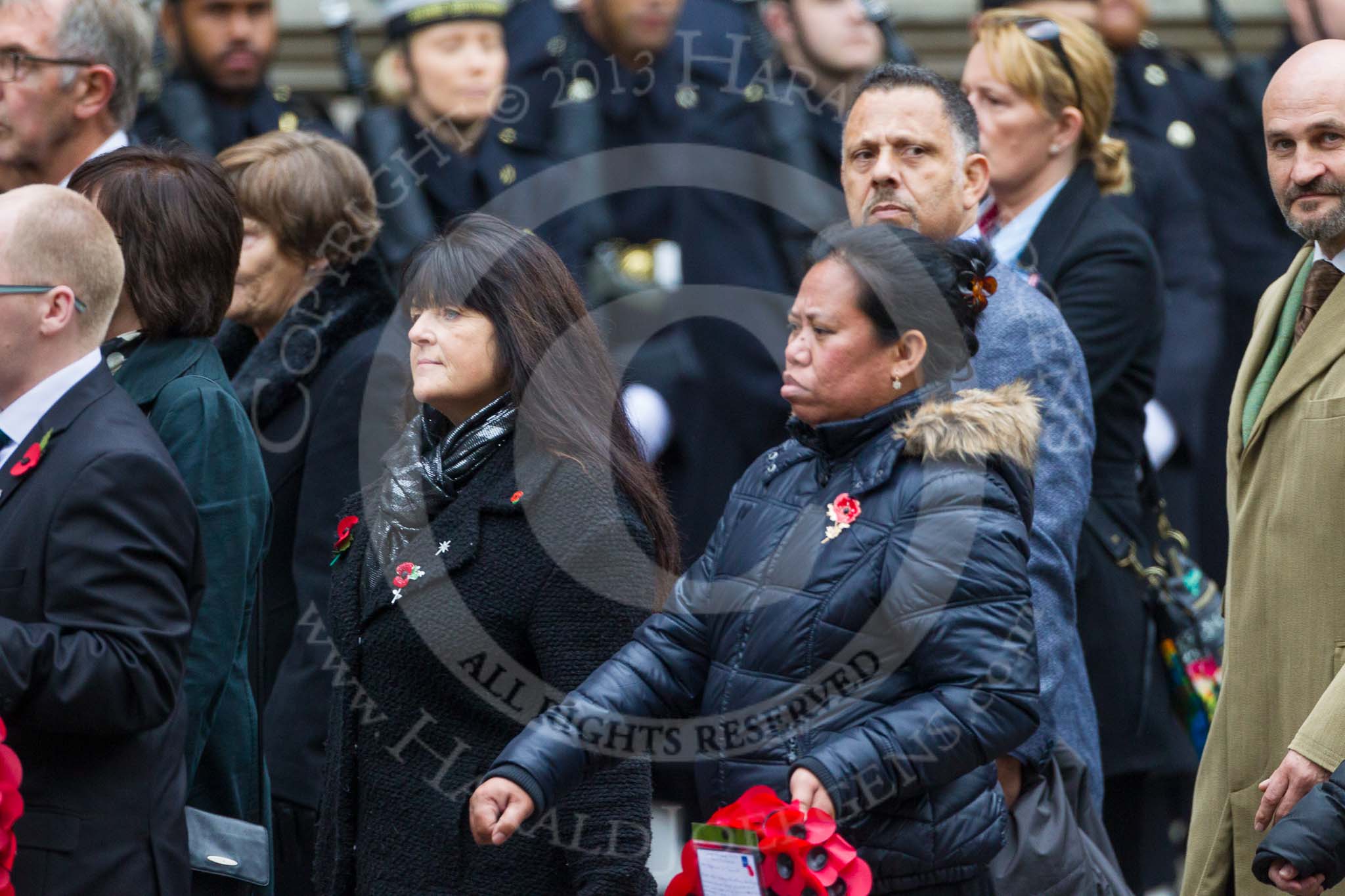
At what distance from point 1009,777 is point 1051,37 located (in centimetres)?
202

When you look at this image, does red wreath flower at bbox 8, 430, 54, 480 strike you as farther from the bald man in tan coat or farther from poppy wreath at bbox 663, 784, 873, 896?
the bald man in tan coat

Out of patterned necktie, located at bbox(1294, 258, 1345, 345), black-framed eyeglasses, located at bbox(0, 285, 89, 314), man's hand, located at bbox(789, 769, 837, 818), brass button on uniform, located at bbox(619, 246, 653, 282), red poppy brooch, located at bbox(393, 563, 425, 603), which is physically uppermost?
black-framed eyeglasses, located at bbox(0, 285, 89, 314)

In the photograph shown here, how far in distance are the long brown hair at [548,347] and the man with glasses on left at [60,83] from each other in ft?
5.80

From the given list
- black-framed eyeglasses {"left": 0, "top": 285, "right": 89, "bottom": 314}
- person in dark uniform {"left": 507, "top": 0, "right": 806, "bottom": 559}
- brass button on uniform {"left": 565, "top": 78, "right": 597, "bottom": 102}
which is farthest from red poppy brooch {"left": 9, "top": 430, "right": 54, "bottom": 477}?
brass button on uniform {"left": 565, "top": 78, "right": 597, "bottom": 102}

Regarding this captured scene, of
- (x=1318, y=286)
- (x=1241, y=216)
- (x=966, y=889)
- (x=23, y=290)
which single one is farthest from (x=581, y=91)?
(x=966, y=889)

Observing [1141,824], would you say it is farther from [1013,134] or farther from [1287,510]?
[1013,134]

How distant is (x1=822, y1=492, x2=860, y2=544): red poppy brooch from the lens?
339cm

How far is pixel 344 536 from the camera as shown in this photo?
380 cm

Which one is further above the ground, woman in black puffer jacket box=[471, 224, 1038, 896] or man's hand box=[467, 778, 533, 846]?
woman in black puffer jacket box=[471, 224, 1038, 896]

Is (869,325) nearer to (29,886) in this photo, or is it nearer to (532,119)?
(29,886)

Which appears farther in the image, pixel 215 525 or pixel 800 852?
pixel 215 525

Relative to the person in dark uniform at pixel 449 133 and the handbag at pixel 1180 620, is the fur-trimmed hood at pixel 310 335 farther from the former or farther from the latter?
the handbag at pixel 1180 620

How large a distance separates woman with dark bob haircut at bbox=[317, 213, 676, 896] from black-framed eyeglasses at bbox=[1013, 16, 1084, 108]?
5.51ft

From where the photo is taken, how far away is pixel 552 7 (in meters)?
6.86
